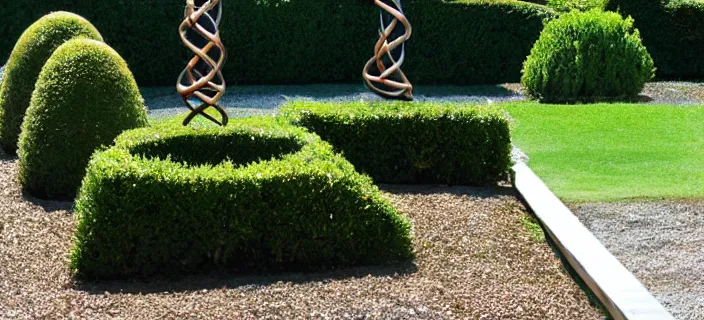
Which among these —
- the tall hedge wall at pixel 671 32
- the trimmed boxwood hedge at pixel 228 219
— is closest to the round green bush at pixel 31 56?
the trimmed boxwood hedge at pixel 228 219

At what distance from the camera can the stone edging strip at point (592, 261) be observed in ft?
20.5

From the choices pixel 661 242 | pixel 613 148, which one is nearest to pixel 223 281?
pixel 661 242

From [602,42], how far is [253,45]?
5.79 metres

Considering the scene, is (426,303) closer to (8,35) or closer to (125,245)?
(125,245)

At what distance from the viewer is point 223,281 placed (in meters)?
6.95

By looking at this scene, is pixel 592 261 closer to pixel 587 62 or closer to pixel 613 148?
pixel 613 148

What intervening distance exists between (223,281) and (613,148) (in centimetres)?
617

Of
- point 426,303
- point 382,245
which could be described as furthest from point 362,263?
point 426,303

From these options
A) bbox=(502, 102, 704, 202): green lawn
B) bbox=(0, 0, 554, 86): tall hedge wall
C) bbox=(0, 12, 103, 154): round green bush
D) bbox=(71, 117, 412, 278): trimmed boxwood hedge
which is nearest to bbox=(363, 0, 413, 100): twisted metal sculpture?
bbox=(502, 102, 704, 202): green lawn

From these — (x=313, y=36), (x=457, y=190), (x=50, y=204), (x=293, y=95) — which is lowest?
(x=293, y=95)

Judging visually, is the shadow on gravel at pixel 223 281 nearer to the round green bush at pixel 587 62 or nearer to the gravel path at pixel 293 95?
the gravel path at pixel 293 95

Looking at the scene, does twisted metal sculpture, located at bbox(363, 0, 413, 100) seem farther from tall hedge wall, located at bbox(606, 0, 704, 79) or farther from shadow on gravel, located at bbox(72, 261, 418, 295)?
tall hedge wall, located at bbox(606, 0, 704, 79)

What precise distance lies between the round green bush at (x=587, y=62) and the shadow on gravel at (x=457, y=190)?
629 cm

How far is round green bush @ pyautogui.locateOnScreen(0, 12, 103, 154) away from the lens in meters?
10.7
